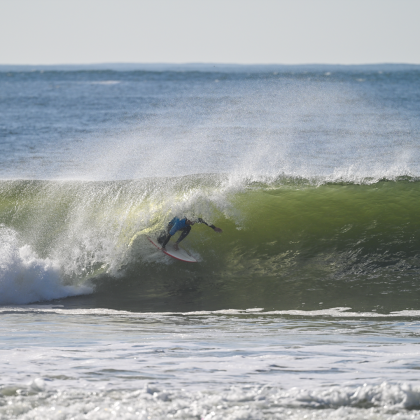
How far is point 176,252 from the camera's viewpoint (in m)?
8.90

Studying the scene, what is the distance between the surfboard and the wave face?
0.51 feet

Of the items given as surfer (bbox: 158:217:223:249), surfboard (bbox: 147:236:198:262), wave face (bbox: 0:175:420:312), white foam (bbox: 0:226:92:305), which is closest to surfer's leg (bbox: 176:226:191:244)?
surfer (bbox: 158:217:223:249)

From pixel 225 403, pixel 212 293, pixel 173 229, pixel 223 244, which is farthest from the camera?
pixel 223 244

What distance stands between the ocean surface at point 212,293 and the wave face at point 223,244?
35mm

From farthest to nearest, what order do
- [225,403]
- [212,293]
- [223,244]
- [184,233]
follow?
[223,244] < [184,233] < [212,293] < [225,403]

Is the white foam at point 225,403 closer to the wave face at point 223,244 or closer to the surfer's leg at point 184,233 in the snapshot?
the wave face at point 223,244

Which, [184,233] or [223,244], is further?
[223,244]

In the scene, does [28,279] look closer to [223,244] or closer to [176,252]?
[176,252]

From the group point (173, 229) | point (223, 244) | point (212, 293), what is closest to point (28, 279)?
point (173, 229)

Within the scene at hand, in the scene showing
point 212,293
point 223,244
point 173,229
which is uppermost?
point 173,229

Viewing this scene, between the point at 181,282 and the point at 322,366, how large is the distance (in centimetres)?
421

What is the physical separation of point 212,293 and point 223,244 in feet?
5.17

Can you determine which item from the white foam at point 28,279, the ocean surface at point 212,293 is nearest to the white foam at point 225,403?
the ocean surface at point 212,293

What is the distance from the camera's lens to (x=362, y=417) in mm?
3627
